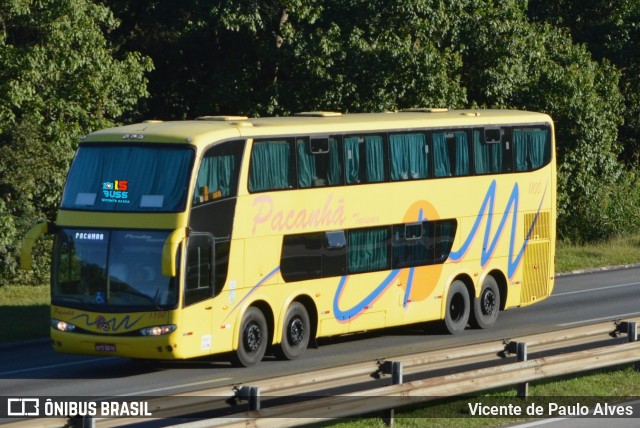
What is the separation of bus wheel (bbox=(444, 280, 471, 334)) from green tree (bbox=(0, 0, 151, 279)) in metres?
11.4

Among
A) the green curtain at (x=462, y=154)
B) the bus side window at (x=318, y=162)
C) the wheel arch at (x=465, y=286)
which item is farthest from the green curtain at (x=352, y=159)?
the wheel arch at (x=465, y=286)

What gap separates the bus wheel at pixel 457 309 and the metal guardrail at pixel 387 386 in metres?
6.94

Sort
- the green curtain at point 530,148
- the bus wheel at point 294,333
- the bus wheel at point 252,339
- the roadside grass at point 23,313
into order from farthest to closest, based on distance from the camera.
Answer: the green curtain at point 530,148 < the roadside grass at point 23,313 < the bus wheel at point 294,333 < the bus wheel at point 252,339

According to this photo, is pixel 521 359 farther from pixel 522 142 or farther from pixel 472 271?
pixel 522 142

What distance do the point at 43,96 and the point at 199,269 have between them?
48.6ft

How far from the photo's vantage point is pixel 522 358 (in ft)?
52.9

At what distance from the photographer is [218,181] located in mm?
19984

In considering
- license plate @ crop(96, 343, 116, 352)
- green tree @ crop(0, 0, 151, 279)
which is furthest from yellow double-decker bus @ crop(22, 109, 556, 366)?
green tree @ crop(0, 0, 151, 279)

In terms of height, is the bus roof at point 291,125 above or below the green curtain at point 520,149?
above

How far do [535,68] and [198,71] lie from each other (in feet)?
35.6

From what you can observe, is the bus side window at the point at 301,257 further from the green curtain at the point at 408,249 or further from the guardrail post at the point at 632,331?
the guardrail post at the point at 632,331

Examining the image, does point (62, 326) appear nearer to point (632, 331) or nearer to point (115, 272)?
point (115, 272)

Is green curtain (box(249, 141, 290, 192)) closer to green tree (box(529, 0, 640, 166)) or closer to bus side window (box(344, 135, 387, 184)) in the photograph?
bus side window (box(344, 135, 387, 184))

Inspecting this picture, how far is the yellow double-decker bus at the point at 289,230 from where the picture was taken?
762 inches
